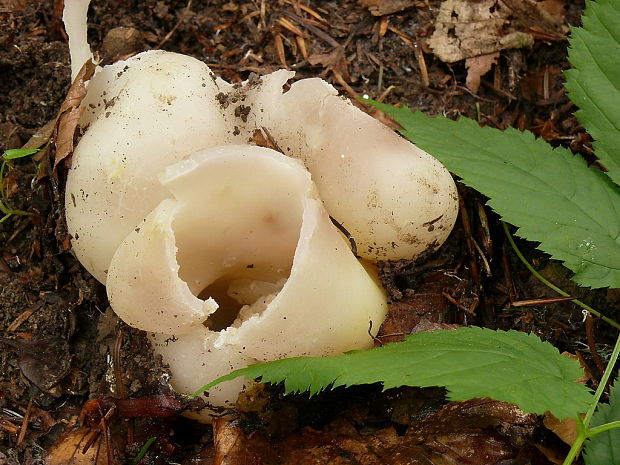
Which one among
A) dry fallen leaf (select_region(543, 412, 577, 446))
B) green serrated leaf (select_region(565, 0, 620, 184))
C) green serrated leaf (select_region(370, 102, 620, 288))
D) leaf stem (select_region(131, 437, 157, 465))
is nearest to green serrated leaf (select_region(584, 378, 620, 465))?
dry fallen leaf (select_region(543, 412, 577, 446))

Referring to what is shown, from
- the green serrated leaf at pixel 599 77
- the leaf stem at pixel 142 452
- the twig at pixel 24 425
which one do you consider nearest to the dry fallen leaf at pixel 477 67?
the green serrated leaf at pixel 599 77

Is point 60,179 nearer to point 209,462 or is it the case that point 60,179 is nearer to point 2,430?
point 2,430

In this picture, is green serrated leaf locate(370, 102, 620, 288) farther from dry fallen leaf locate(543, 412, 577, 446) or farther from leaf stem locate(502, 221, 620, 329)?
dry fallen leaf locate(543, 412, 577, 446)

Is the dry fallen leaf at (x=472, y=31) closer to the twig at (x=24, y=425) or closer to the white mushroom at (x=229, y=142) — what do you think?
the white mushroom at (x=229, y=142)

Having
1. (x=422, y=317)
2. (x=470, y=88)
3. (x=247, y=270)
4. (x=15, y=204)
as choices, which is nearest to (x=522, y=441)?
(x=422, y=317)

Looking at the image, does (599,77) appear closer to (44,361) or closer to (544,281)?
(544,281)
